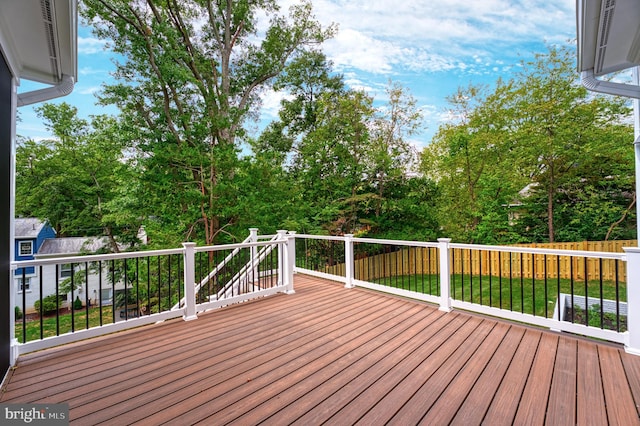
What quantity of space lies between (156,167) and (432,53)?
882 centimetres

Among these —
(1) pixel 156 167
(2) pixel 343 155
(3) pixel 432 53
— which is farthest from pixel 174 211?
(3) pixel 432 53

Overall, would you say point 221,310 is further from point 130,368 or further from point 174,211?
point 174,211

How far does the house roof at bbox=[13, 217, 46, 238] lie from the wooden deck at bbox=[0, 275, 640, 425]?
1357 cm

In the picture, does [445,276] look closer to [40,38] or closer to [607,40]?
[607,40]

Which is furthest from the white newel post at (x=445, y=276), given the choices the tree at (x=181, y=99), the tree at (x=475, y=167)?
the tree at (x=475, y=167)

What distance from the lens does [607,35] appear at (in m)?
2.50

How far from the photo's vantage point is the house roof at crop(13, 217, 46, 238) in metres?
12.0

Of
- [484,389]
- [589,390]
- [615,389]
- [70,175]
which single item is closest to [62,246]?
[70,175]

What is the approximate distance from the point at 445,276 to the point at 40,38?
489 centimetres

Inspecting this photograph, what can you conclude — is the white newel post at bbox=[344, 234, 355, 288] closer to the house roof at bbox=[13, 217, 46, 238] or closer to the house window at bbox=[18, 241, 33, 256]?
the house roof at bbox=[13, 217, 46, 238]

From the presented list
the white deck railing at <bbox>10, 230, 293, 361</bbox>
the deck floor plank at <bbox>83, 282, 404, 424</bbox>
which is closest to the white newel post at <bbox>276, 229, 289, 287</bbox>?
the white deck railing at <bbox>10, 230, 293, 361</bbox>

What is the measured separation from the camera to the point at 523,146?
8.94 meters

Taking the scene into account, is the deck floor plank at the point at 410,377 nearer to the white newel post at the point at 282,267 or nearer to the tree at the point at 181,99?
the white newel post at the point at 282,267

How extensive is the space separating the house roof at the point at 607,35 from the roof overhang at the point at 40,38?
13.3ft
